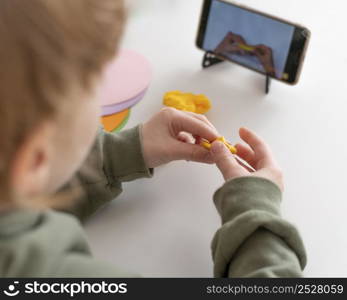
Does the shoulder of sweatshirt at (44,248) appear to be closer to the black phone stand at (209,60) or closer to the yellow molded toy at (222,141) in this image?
the yellow molded toy at (222,141)

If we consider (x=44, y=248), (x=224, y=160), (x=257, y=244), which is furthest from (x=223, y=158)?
(x=44, y=248)

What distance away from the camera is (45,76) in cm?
29

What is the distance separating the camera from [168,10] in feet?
2.70

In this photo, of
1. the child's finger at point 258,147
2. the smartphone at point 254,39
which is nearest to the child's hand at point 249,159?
the child's finger at point 258,147

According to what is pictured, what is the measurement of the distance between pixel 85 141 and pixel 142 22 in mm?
472

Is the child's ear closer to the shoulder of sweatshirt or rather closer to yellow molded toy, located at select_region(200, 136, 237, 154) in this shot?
the shoulder of sweatshirt

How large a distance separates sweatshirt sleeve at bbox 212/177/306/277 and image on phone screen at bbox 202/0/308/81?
231 millimetres

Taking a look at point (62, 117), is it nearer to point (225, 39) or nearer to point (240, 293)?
point (240, 293)

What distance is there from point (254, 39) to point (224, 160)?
20 cm

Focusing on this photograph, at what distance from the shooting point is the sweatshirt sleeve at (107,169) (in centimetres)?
53

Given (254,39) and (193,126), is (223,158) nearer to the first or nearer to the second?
(193,126)

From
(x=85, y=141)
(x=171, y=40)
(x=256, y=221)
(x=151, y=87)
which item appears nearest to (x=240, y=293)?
(x=256, y=221)

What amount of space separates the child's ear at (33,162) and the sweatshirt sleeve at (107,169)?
187 millimetres

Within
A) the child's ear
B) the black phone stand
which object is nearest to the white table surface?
the black phone stand
